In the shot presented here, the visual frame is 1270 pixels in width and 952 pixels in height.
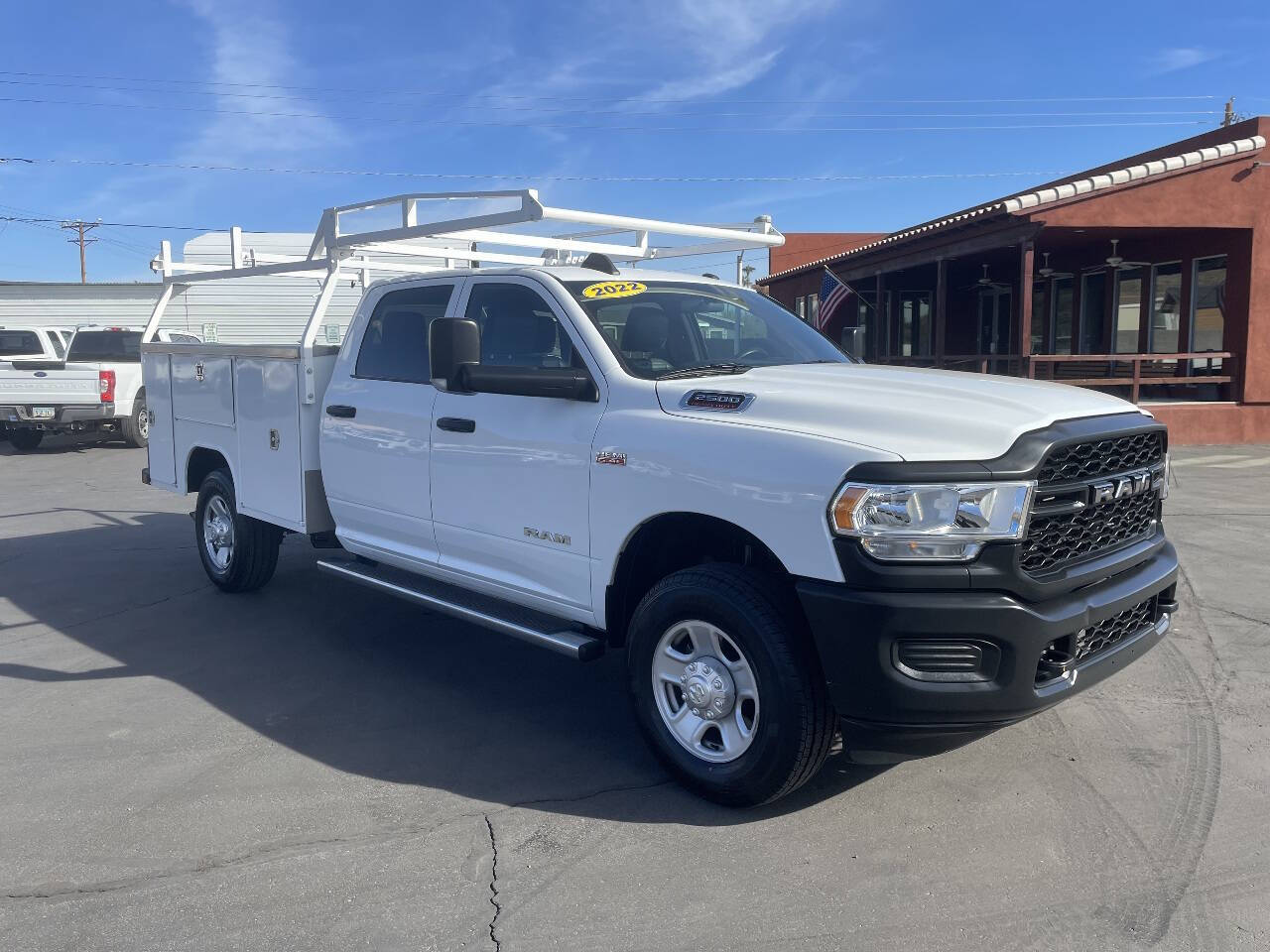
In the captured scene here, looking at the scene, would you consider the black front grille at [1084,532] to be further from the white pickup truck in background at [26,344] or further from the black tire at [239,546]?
the white pickup truck in background at [26,344]

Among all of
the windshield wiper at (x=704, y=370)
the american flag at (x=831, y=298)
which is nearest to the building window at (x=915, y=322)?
the american flag at (x=831, y=298)

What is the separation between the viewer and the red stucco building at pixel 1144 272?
1474 cm

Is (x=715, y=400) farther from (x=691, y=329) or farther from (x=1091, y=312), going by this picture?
(x=1091, y=312)

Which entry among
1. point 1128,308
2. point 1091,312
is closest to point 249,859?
point 1128,308

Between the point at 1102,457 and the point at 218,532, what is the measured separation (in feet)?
18.8

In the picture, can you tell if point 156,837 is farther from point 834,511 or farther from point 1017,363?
point 1017,363

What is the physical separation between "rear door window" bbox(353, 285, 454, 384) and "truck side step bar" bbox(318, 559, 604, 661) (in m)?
1.03

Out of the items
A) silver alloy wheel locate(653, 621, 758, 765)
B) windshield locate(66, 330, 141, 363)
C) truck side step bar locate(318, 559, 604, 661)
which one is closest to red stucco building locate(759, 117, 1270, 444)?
truck side step bar locate(318, 559, 604, 661)

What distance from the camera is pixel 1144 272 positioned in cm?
1742

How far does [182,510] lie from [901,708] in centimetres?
939

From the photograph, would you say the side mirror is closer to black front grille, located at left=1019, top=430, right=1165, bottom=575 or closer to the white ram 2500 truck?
the white ram 2500 truck

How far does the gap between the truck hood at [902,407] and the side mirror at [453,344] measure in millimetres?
837

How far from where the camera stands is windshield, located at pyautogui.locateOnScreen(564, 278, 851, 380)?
461 cm

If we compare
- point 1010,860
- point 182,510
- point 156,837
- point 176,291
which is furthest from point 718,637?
point 182,510
